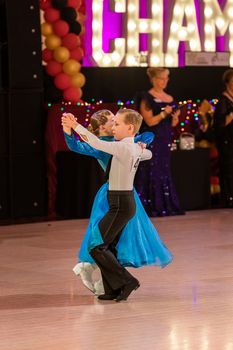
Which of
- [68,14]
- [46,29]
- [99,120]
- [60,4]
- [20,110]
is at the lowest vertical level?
[20,110]

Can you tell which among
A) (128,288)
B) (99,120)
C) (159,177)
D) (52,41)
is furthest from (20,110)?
(128,288)

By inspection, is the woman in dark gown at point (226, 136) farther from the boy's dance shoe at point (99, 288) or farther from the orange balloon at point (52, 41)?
the boy's dance shoe at point (99, 288)

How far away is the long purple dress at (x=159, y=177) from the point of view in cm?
997

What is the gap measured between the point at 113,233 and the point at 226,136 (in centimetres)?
510

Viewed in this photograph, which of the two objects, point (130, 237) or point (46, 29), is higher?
point (46, 29)

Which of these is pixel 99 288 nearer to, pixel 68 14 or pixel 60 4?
pixel 68 14

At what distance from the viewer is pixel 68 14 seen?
32.2ft

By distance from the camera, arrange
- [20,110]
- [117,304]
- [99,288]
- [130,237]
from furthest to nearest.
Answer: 1. [20,110]
2. [99,288]
3. [130,237]
4. [117,304]

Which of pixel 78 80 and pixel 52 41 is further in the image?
pixel 78 80

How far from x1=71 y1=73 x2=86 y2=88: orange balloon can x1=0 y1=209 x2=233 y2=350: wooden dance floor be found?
6.62 feet

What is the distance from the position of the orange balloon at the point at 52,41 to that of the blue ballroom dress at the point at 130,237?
159 inches

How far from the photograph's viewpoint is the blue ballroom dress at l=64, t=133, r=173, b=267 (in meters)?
5.94

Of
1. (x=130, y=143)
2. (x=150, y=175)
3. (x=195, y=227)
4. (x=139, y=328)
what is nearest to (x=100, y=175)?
(x=150, y=175)

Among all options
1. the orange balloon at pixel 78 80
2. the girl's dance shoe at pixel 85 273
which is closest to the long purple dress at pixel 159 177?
the orange balloon at pixel 78 80
